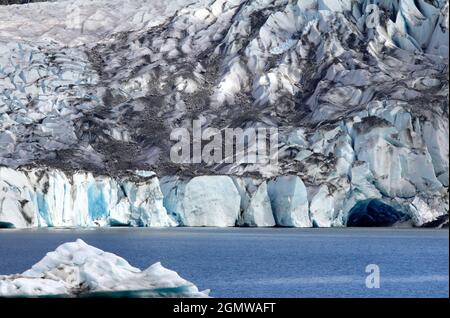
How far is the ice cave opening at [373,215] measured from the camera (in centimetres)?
5688

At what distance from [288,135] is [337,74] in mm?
9037

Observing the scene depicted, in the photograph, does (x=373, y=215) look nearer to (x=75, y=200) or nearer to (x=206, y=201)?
(x=206, y=201)

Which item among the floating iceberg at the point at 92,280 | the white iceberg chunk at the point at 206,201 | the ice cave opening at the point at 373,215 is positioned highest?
the floating iceberg at the point at 92,280

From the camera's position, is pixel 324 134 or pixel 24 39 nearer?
pixel 324 134

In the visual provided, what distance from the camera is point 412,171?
183 ft

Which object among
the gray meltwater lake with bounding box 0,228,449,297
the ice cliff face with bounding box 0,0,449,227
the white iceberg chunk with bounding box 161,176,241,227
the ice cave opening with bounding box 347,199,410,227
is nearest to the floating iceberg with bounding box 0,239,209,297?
the gray meltwater lake with bounding box 0,228,449,297

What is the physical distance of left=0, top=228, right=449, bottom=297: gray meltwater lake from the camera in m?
31.6

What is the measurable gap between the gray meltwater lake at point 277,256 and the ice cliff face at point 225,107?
181 centimetres

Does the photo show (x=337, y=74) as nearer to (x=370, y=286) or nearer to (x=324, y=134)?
(x=324, y=134)

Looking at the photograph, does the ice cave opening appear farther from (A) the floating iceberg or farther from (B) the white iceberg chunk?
(A) the floating iceberg

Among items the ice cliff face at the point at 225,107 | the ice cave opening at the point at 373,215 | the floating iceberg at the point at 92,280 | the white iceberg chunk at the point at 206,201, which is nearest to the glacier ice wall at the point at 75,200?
the ice cliff face at the point at 225,107

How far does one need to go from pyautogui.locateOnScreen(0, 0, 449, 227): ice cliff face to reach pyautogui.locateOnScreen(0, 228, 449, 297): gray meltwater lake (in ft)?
5.94

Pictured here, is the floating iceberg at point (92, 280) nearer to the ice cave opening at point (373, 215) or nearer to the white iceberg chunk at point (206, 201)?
the white iceberg chunk at point (206, 201)
